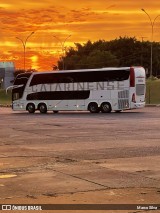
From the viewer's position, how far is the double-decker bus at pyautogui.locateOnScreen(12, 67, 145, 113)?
146 ft

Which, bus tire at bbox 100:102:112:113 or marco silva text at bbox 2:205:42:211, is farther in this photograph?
bus tire at bbox 100:102:112:113

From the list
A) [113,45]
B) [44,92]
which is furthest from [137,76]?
[113,45]

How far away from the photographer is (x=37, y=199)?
8.68m

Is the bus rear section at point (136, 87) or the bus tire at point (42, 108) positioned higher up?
the bus rear section at point (136, 87)

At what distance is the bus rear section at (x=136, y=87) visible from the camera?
44.2 metres

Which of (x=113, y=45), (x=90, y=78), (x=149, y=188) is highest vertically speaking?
(x=113, y=45)

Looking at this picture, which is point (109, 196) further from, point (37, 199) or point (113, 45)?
point (113, 45)

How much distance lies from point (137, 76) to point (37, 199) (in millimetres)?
36398

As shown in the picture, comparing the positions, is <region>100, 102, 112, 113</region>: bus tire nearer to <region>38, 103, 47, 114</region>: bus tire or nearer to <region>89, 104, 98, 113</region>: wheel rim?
<region>89, 104, 98, 113</region>: wheel rim

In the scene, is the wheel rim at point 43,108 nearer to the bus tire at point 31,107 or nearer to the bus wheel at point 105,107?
the bus tire at point 31,107

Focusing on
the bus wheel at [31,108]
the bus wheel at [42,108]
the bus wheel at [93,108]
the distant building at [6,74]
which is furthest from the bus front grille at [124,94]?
the distant building at [6,74]

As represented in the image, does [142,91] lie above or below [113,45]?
below

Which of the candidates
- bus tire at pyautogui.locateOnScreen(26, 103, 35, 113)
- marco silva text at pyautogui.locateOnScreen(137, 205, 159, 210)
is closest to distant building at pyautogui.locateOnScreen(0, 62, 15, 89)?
bus tire at pyautogui.locateOnScreen(26, 103, 35, 113)

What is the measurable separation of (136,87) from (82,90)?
14.7 feet
